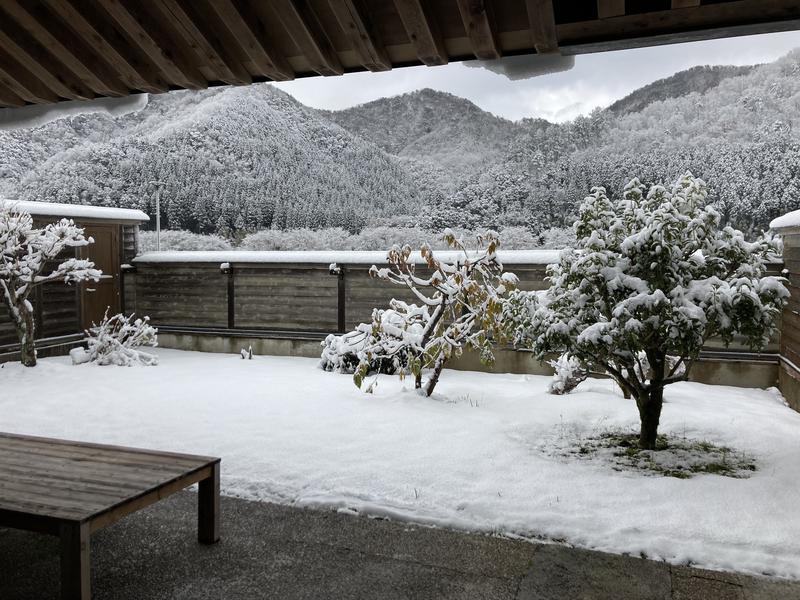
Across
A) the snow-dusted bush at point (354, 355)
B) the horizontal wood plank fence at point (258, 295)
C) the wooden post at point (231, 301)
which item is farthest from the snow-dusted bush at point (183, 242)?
the snow-dusted bush at point (354, 355)

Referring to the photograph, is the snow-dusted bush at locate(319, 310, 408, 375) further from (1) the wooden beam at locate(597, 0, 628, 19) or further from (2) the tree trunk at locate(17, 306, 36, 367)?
(1) the wooden beam at locate(597, 0, 628, 19)

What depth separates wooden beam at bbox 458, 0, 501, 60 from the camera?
2.52m

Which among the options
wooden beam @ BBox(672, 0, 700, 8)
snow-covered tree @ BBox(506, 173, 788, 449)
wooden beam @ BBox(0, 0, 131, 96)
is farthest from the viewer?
snow-covered tree @ BBox(506, 173, 788, 449)

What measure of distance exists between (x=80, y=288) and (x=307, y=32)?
9.38 meters

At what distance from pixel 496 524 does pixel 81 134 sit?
31.8m

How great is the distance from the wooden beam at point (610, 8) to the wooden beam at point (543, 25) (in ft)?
0.60

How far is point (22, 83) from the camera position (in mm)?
3293

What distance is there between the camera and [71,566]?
7.87ft

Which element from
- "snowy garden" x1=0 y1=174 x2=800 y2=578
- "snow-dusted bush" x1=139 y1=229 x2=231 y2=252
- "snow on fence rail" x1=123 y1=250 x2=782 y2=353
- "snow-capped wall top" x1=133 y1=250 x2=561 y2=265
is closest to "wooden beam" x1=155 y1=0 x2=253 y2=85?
"snowy garden" x1=0 y1=174 x2=800 y2=578

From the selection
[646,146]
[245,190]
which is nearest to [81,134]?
[245,190]

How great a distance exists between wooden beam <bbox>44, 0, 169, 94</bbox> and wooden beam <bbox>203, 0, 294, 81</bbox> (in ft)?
1.75

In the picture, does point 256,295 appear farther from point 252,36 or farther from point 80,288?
point 252,36

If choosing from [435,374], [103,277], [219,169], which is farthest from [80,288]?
[219,169]

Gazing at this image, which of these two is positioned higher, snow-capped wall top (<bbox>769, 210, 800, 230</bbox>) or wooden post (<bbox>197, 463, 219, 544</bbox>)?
snow-capped wall top (<bbox>769, 210, 800, 230</bbox>)
